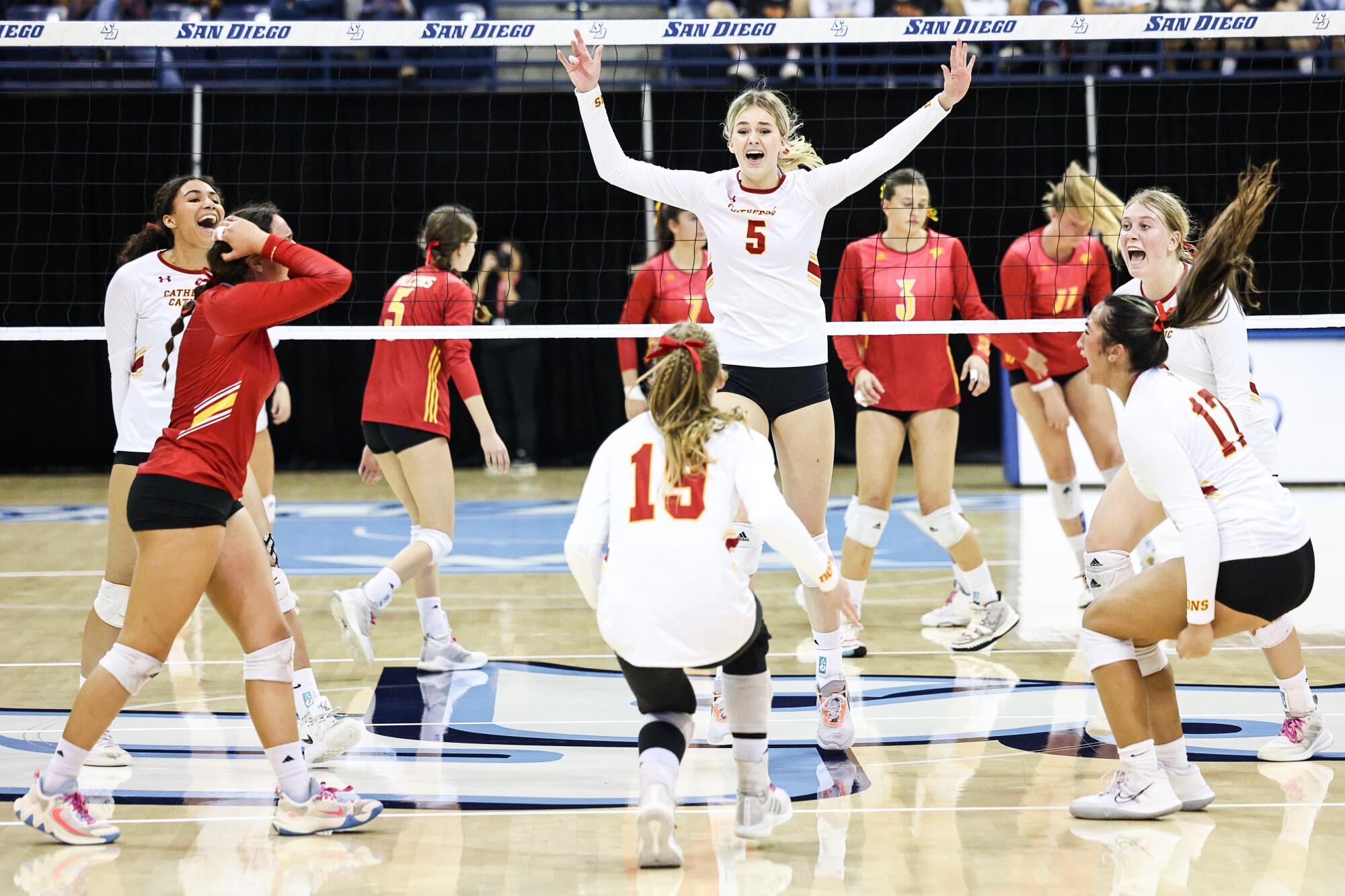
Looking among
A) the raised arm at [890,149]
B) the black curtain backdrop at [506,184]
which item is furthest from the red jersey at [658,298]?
the black curtain backdrop at [506,184]

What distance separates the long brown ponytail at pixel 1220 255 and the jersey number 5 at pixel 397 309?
3011 mm

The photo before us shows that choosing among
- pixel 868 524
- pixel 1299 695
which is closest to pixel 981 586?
pixel 868 524

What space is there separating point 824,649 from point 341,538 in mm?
4876

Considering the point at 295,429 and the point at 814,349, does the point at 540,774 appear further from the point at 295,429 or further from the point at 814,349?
the point at 295,429

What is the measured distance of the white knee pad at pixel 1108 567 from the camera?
13.9ft

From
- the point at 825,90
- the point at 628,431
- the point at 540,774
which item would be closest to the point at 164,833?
the point at 540,774

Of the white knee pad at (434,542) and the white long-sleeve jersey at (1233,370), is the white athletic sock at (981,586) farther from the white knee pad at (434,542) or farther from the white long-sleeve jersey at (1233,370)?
the white knee pad at (434,542)

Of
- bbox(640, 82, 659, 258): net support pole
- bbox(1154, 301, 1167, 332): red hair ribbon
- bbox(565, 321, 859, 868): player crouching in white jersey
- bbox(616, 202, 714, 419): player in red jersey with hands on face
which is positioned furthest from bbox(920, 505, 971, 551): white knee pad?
bbox(640, 82, 659, 258): net support pole

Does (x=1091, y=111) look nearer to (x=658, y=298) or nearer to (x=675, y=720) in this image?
(x=658, y=298)

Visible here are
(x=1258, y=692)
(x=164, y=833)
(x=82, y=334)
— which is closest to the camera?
(x=164, y=833)

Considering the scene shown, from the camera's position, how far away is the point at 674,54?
37.0 ft

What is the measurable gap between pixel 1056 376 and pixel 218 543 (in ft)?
13.8

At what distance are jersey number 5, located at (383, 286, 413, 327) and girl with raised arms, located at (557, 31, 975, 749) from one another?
1.47 metres

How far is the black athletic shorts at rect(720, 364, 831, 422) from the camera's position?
14.5ft
